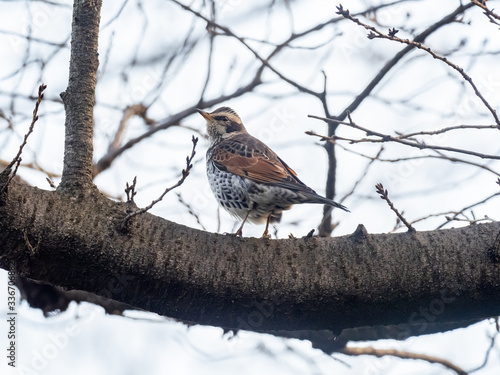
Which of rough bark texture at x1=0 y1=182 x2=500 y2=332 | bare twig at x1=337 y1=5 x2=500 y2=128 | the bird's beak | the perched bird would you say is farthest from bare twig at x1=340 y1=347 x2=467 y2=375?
the bird's beak

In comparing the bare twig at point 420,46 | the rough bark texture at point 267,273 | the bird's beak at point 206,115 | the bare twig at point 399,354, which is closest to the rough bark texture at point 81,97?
the rough bark texture at point 267,273

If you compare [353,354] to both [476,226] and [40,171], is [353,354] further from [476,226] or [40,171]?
[40,171]

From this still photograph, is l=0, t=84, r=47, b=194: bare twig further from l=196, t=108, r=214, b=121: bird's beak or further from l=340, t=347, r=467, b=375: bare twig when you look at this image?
l=196, t=108, r=214, b=121: bird's beak

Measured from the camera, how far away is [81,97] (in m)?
3.51

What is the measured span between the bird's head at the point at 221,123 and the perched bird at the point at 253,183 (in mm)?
825

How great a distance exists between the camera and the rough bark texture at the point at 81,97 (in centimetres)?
329

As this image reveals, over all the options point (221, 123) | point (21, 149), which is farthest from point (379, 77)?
point (21, 149)

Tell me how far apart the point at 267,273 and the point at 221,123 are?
13.7 feet

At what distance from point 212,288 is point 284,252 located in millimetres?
534

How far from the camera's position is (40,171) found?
6.72m

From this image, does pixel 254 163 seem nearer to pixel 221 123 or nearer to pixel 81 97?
pixel 221 123

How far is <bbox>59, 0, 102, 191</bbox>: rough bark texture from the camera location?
3287 millimetres

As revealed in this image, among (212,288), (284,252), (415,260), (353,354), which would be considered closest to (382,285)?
(415,260)

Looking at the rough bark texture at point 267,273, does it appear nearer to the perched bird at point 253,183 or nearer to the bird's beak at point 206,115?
the perched bird at point 253,183
